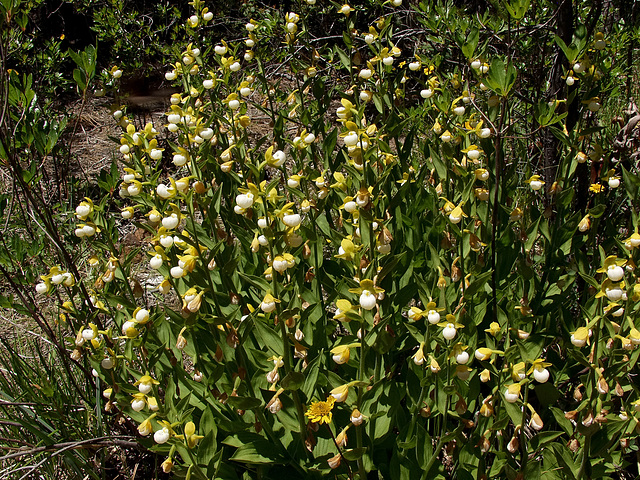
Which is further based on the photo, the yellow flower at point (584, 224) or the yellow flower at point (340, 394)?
the yellow flower at point (584, 224)

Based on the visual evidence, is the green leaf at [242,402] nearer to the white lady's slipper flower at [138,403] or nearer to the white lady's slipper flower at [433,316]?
the white lady's slipper flower at [138,403]

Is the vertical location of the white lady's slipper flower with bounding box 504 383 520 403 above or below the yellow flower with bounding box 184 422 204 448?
above

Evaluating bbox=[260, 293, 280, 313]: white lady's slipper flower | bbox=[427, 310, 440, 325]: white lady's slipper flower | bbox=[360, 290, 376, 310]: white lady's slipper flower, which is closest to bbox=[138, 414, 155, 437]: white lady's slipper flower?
bbox=[260, 293, 280, 313]: white lady's slipper flower

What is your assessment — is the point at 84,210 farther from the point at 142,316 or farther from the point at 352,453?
the point at 352,453

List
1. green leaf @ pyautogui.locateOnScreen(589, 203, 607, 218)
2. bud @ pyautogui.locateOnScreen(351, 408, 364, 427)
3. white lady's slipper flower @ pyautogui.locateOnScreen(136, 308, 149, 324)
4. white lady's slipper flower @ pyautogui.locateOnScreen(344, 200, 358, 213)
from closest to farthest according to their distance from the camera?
bud @ pyautogui.locateOnScreen(351, 408, 364, 427) < white lady's slipper flower @ pyautogui.locateOnScreen(136, 308, 149, 324) < white lady's slipper flower @ pyautogui.locateOnScreen(344, 200, 358, 213) < green leaf @ pyautogui.locateOnScreen(589, 203, 607, 218)

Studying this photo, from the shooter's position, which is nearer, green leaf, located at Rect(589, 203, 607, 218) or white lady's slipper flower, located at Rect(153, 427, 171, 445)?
white lady's slipper flower, located at Rect(153, 427, 171, 445)

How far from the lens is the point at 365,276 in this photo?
1.47 metres

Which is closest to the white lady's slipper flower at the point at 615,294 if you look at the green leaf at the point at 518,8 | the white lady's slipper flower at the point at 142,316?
the green leaf at the point at 518,8

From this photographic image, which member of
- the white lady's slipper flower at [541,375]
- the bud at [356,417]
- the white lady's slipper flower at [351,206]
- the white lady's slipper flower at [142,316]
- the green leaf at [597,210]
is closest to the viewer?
the white lady's slipper flower at [541,375]

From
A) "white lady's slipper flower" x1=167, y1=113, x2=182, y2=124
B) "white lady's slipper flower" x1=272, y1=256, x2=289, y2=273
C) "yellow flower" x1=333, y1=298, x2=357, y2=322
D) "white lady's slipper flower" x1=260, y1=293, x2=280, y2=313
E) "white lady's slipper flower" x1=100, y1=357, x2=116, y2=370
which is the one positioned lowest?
"white lady's slipper flower" x1=100, y1=357, x2=116, y2=370

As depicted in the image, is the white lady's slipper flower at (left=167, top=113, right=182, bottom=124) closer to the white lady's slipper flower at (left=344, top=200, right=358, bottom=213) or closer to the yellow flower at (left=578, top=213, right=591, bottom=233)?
the white lady's slipper flower at (left=344, top=200, right=358, bottom=213)

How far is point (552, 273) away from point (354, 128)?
1070 mm

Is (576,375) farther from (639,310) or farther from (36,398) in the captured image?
(36,398)

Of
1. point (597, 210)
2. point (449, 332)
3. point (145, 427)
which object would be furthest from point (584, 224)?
point (145, 427)
